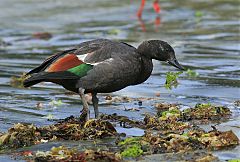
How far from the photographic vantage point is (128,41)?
1923cm

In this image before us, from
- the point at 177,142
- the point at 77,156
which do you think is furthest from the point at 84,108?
the point at 77,156

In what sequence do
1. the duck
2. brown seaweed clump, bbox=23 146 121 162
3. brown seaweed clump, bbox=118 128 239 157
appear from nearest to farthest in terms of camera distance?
1. brown seaweed clump, bbox=23 146 121 162
2. brown seaweed clump, bbox=118 128 239 157
3. the duck

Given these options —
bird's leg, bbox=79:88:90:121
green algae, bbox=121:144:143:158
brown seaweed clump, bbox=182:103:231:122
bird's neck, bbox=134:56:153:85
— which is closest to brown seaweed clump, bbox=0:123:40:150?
bird's leg, bbox=79:88:90:121

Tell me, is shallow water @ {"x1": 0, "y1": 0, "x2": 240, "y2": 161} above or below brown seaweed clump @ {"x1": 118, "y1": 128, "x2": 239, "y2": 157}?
above

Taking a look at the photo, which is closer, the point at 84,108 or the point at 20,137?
the point at 20,137

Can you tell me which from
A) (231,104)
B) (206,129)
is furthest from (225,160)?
(231,104)

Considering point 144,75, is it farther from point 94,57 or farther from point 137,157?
point 137,157

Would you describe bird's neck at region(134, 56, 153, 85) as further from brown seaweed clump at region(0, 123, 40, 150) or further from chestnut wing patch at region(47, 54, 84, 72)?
brown seaweed clump at region(0, 123, 40, 150)

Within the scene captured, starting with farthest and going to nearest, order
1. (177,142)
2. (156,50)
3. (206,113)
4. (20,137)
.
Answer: (206,113) < (156,50) < (20,137) < (177,142)

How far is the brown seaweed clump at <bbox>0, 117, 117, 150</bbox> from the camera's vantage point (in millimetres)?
8645

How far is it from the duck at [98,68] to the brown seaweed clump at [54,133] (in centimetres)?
61

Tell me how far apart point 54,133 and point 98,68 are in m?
1.13

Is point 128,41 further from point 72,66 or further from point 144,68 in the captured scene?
point 72,66

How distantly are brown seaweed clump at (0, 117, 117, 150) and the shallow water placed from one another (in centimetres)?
54
